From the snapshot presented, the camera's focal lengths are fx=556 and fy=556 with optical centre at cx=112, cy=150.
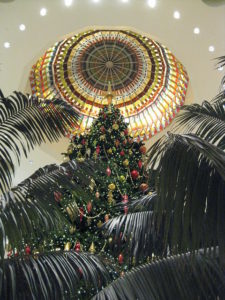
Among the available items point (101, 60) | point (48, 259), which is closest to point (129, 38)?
point (101, 60)

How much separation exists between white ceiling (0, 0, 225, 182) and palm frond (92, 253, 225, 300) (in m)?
6.71

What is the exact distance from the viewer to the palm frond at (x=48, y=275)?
2.77 meters

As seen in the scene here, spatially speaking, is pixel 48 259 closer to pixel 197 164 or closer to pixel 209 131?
pixel 197 164

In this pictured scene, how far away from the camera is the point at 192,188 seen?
2215 millimetres

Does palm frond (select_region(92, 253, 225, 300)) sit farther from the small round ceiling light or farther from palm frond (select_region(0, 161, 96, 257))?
the small round ceiling light

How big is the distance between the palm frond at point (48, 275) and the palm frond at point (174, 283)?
8.1 inches

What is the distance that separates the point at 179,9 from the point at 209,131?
5.58 metres

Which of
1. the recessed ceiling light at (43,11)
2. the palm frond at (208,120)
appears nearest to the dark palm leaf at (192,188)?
the palm frond at (208,120)

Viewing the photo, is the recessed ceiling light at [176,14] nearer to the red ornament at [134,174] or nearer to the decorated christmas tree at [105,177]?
the decorated christmas tree at [105,177]

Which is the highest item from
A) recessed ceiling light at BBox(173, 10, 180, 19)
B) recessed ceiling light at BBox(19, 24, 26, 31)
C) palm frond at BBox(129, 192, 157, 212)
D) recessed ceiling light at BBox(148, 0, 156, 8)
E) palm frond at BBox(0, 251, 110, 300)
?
recessed ceiling light at BBox(19, 24, 26, 31)

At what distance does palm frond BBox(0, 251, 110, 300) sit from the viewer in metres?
2.77

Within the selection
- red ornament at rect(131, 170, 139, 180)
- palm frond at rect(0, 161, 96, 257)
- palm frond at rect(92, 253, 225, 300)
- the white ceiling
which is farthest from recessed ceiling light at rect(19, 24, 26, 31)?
palm frond at rect(92, 253, 225, 300)

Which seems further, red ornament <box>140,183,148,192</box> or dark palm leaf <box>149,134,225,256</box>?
red ornament <box>140,183,148,192</box>

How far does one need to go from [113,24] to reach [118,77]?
3161 mm
